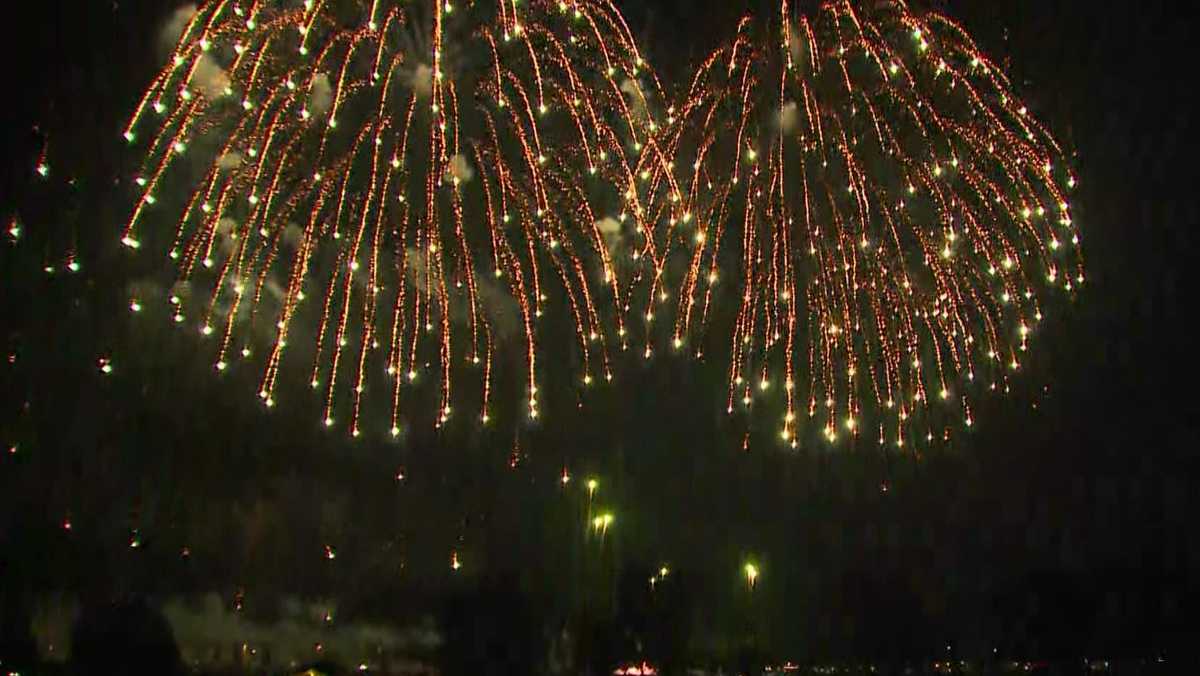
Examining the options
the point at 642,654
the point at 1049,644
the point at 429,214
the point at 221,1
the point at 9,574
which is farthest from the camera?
the point at 1049,644

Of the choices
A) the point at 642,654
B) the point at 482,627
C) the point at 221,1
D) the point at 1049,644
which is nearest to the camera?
the point at 221,1

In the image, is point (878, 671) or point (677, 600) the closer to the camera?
point (677, 600)

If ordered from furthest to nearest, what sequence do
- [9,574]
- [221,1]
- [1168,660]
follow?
[1168,660] < [9,574] < [221,1]

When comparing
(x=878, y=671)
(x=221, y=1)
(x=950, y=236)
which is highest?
(x=221, y=1)

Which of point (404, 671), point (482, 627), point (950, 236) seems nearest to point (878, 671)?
point (482, 627)

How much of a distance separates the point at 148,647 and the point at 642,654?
1758 cm

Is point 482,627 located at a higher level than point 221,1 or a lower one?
lower

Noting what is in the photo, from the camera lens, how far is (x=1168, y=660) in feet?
185

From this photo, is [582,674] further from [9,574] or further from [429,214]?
[429,214]

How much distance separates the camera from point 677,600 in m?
41.6

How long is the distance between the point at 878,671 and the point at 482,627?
27809mm

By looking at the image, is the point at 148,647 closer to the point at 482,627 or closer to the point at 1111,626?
the point at 482,627

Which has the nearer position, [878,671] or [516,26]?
[516,26]

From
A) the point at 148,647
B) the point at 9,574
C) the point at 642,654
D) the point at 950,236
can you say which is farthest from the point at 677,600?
the point at 950,236
